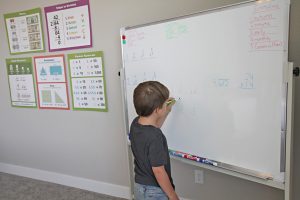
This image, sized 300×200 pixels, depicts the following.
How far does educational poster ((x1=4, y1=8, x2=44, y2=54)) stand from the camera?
2.71 meters

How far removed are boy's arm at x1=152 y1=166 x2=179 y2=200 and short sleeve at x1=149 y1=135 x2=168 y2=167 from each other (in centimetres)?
3

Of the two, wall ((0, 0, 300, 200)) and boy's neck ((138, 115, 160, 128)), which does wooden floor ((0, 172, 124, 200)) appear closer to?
wall ((0, 0, 300, 200))

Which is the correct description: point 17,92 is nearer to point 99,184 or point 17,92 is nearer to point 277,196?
point 99,184

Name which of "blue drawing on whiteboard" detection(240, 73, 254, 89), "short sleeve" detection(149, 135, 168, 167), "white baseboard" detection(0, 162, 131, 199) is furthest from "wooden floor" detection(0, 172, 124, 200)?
"blue drawing on whiteboard" detection(240, 73, 254, 89)

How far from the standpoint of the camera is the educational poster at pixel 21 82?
9.54 ft

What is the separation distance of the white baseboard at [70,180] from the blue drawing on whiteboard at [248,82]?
1669 mm

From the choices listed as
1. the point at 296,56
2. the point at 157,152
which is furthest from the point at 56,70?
the point at 296,56

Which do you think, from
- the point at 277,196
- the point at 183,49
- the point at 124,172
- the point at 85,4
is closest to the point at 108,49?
the point at 85,4

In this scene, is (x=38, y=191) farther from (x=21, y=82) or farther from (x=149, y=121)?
(x=149, y=121)

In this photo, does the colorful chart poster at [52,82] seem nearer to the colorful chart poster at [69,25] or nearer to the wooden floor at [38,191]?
the colorful chart poster at [69,25]

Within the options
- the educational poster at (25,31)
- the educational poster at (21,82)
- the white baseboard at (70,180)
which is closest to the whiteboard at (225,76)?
the white baseboard at (70,180)

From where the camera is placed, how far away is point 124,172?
260 centimetres

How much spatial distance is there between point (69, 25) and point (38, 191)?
6.01ft

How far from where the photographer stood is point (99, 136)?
104 inches
